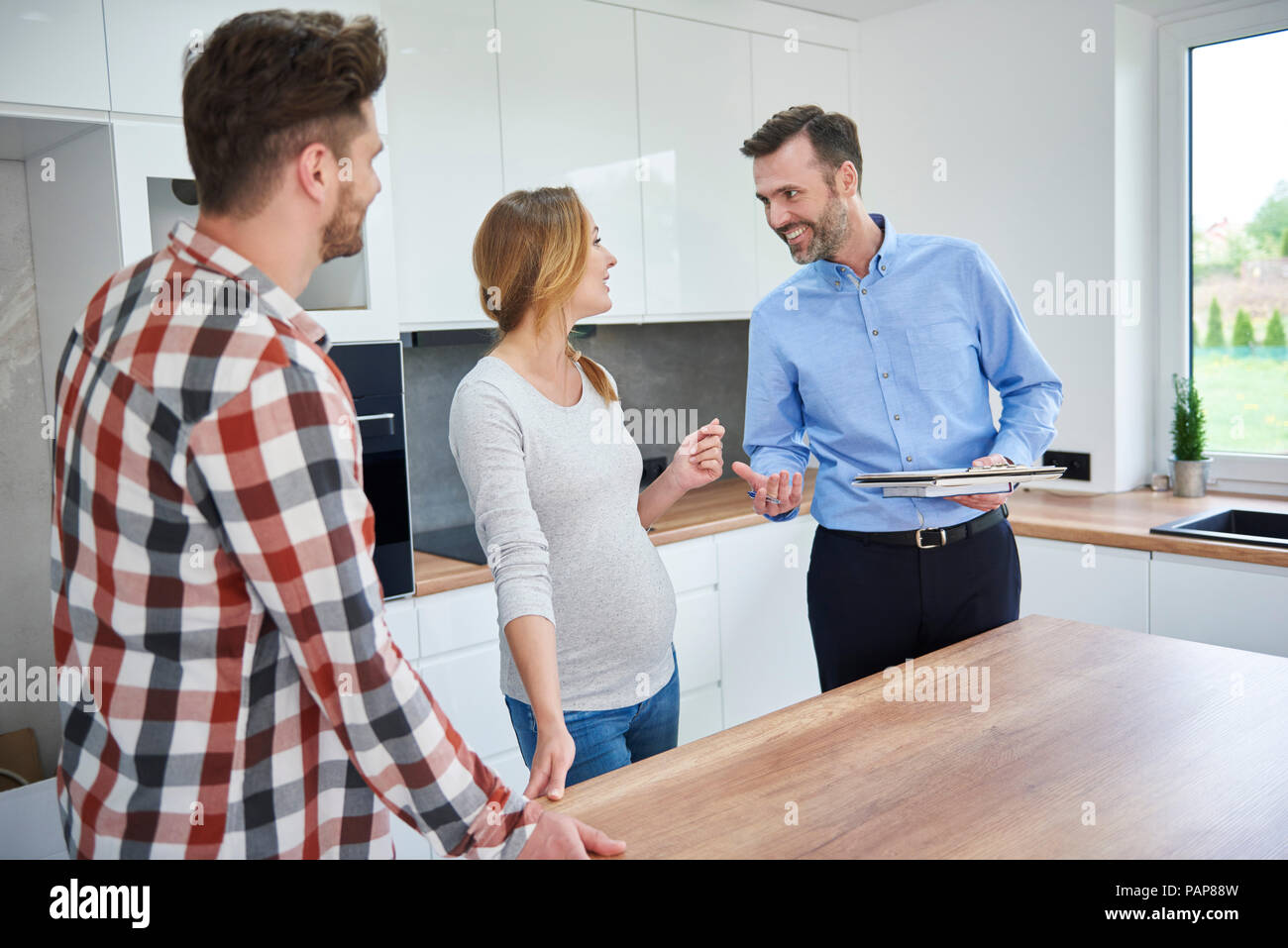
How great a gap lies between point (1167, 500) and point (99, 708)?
3060 mm

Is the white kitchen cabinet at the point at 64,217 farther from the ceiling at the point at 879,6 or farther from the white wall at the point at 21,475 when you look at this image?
the ceiling at the point at 879,6

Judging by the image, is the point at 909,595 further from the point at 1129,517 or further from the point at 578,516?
the point at 1129,517

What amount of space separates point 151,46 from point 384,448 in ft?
3.08

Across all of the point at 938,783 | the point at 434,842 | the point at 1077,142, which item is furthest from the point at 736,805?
the point at 1077,142

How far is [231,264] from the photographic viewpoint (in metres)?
0.86

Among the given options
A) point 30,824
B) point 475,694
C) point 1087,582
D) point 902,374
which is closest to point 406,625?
point 475,694

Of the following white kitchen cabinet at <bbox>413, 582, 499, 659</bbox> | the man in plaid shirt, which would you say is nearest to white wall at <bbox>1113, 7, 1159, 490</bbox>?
white kitchen cabinet at <bbox>413, 582, 499, 659</bbox>

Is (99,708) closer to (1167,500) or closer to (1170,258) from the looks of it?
A: (1167,500)

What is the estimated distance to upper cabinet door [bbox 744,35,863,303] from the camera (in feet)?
11.4

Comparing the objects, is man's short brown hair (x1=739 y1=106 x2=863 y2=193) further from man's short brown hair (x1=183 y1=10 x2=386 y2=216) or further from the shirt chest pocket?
man's short brown hair (x1=183 y1=10 x2=386 y2=216)

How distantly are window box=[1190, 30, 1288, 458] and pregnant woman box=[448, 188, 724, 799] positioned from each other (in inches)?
90.1

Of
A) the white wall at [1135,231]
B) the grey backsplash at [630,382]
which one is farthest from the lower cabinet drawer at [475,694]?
the white wall at [1135,231]

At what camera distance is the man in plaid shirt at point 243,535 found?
80 cm

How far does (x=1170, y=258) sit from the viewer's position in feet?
10.7
